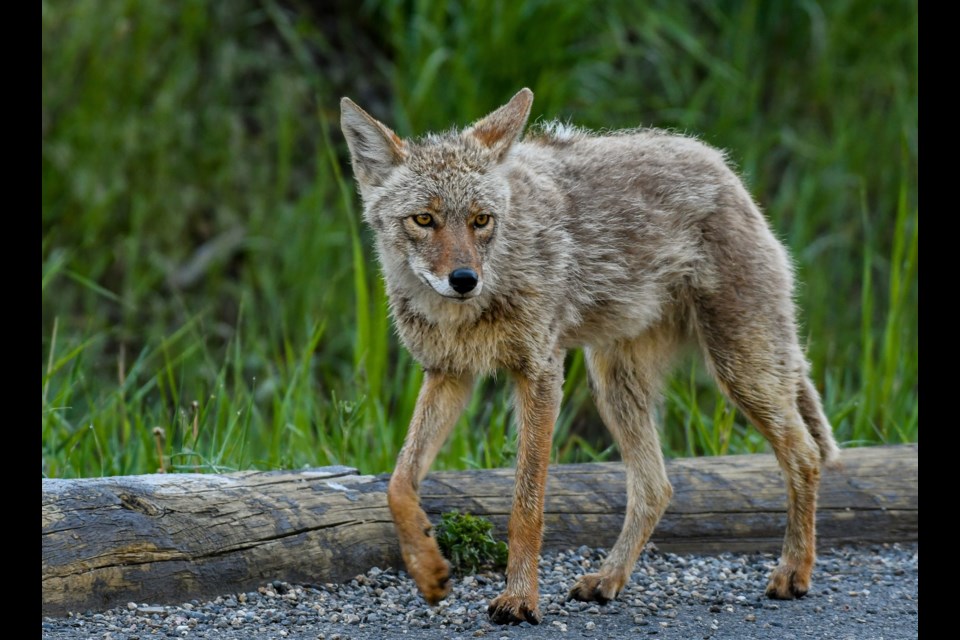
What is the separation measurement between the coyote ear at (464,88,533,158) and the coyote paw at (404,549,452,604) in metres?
1.76

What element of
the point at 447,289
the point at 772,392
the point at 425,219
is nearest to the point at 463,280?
the point at 447,289

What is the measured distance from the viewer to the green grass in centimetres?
979

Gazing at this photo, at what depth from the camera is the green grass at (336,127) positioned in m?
9.79

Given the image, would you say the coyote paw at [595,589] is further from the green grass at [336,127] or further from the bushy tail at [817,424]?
the green grass at [336,127]

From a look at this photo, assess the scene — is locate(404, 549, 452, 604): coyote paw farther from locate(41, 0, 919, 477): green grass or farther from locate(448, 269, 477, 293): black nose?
locate(41, 0, 919, 477): green grass

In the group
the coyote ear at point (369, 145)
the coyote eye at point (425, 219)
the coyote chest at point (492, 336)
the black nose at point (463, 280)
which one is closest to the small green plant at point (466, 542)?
the coyote chest at point (492, 336)

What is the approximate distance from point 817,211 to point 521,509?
6.58 metres

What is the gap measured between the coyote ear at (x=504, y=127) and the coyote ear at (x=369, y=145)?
1.17 feet

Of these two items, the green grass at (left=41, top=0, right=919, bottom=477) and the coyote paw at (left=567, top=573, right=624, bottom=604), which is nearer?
the coyote paw at (left=567, top=573, right=624, bottom=604)

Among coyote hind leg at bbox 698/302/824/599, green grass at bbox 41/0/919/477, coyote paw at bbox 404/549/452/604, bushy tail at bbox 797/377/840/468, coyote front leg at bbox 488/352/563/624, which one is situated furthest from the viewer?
green grass at bbox 41/0/919/477

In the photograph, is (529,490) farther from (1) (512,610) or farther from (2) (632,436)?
(2) (632,436)

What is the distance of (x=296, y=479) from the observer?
17.2ft

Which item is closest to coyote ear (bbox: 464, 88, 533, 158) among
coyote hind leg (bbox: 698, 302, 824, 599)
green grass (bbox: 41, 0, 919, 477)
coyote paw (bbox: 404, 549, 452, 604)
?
coyote hind leg (bbox: 698, 302, 824, 599)

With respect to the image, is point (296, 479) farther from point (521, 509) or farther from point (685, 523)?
point (685, 523)
